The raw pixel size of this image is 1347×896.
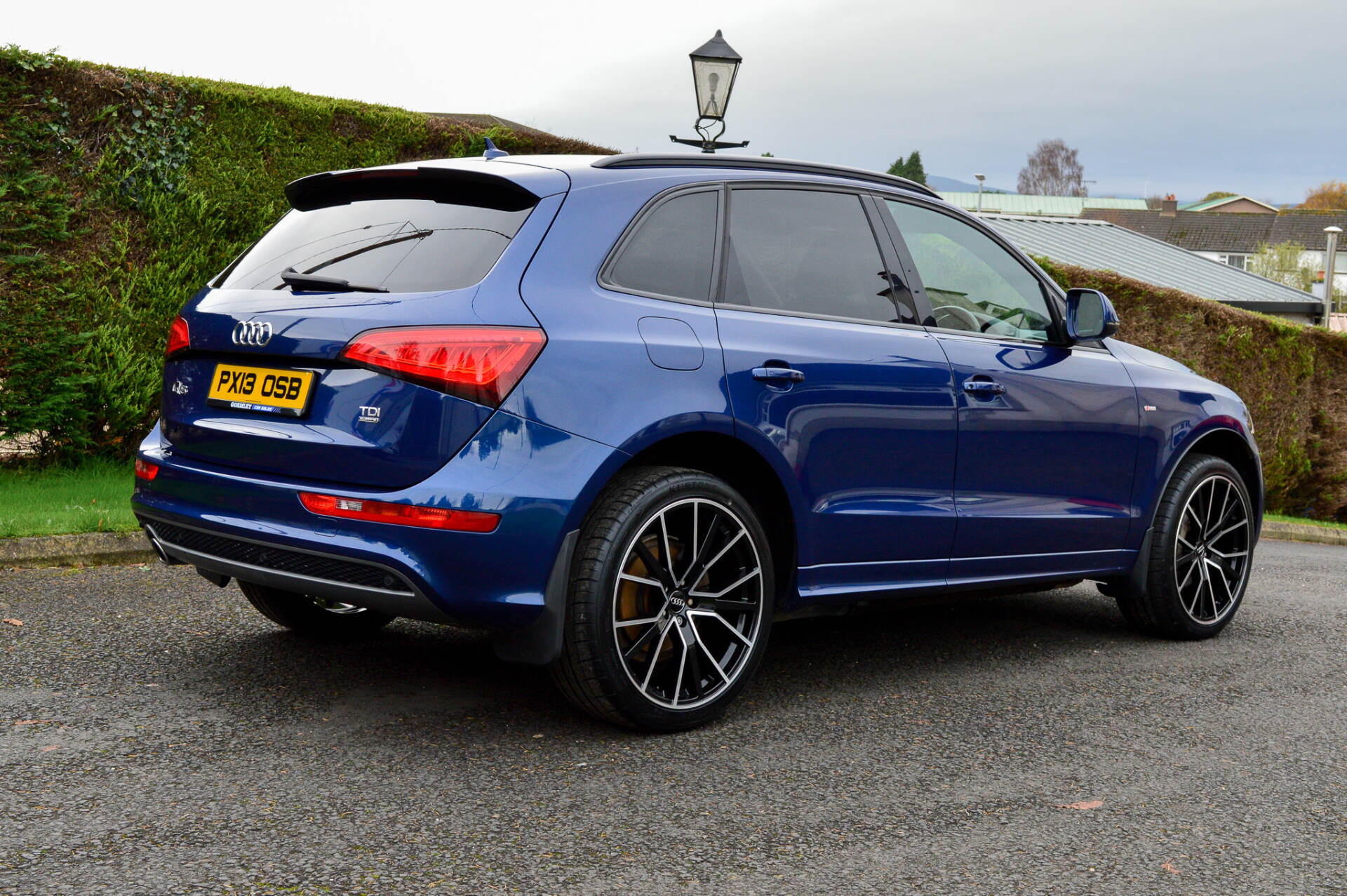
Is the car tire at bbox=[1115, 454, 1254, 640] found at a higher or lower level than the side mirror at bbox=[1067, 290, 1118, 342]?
lower

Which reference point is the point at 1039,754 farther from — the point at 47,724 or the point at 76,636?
the point at 76,636

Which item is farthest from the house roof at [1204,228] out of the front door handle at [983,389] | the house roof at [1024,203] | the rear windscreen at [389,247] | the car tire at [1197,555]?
the rear windscreen at [389,247]

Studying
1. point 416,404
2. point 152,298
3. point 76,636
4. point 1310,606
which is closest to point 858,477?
point 416,404

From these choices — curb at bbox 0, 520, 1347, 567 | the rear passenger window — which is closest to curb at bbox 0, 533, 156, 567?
curb at bbox 0, 520, 1347, 567

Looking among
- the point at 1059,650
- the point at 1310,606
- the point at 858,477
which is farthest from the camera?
the point at 1310,606

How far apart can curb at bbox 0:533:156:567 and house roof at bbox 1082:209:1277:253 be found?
84.2 m

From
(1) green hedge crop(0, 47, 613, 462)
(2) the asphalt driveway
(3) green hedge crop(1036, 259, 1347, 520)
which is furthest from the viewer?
(3) green hedge crop(1036, 259, 1347, 520)

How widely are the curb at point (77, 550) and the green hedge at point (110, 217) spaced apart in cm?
204

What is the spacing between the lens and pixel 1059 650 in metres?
→ 5.53

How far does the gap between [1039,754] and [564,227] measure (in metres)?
2.17

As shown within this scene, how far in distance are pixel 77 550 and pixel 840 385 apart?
14.2 ft

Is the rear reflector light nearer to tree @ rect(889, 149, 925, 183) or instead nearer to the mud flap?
the mud flap

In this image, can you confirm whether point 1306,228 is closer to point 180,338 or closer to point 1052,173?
point 1052,173

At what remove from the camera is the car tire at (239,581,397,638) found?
475 cm
